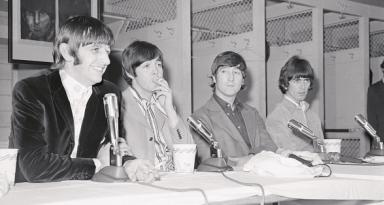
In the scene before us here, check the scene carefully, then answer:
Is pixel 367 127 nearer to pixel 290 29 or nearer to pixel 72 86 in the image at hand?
pixel 72 86

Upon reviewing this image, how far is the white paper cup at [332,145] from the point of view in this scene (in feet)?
6.56

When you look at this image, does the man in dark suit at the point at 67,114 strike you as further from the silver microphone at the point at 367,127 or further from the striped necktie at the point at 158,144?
the silver microphone at the point at 367,127

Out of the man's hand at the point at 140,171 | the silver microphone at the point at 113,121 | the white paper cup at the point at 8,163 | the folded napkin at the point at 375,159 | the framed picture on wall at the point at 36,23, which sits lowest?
the folded napkin at the point at 375,159

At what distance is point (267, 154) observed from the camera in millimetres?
1482

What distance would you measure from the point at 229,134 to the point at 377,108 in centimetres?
161

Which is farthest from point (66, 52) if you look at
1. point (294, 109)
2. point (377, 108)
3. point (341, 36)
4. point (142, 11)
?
point (341, 36)

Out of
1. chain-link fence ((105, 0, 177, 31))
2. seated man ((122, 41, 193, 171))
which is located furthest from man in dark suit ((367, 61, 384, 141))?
seated man ((122, 41, 193, 171))

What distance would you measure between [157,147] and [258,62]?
4.85ft

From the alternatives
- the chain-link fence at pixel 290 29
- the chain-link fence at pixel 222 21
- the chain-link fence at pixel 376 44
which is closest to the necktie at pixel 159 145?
the chain-link fence at pixel 222 21

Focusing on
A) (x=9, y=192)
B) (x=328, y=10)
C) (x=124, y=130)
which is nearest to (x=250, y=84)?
(x=328, y=10)

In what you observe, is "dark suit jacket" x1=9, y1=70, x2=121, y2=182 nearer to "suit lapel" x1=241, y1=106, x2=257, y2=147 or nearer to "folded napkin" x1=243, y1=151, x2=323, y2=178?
"folded napkin" x1=243, y1=151, x2=323, y2=178

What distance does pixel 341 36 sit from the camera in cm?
420

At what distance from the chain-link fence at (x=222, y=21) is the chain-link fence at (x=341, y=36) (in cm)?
116

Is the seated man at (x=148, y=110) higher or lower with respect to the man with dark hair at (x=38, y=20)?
lower
